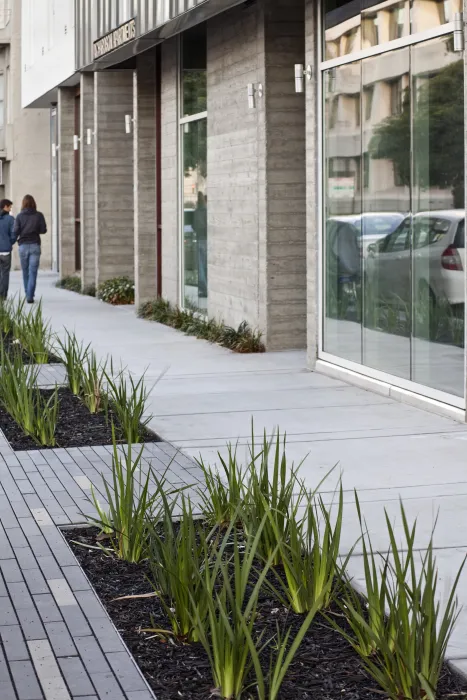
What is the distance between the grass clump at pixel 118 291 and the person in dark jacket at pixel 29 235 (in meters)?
1.42

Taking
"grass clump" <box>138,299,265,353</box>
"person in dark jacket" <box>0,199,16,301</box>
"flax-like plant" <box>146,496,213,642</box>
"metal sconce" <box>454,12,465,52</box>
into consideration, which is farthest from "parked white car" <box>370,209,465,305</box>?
"person in dark jacket" <box>0,199,16,301</box>

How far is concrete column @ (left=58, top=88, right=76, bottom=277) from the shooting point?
29.9m

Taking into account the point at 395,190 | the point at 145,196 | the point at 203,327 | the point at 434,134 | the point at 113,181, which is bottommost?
the point at 203,327

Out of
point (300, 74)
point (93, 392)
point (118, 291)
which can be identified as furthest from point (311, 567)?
point (118, 291)

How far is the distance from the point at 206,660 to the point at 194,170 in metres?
14.5

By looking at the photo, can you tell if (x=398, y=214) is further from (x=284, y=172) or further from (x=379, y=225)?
(x=284, y=172)

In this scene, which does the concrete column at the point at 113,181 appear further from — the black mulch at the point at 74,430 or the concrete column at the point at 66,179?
the black mulch at the point at 74,430

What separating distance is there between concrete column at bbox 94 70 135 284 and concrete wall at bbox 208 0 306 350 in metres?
8.50

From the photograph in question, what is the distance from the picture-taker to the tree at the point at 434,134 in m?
9.95

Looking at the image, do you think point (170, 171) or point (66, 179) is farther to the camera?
point (66, 179)

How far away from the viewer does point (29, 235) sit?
23516 millimetres

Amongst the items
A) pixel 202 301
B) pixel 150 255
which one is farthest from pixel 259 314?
pixel 150 255

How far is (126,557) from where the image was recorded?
599 centimetres

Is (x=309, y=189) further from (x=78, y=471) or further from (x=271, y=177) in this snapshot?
(x=78, y=471)
